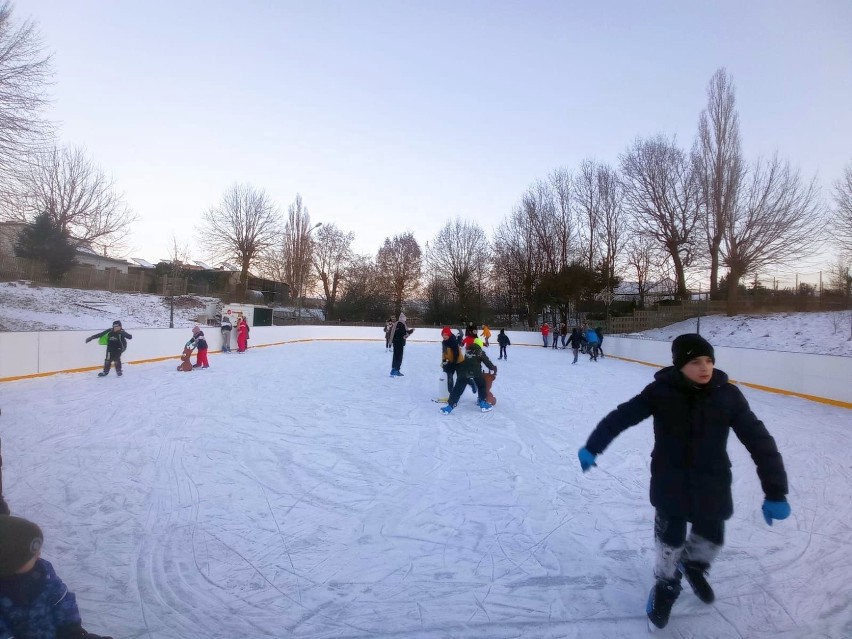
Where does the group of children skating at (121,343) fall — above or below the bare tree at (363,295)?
below

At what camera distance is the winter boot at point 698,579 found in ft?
7.89

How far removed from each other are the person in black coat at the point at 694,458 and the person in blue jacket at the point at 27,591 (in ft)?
8.01

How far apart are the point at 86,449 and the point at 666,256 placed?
1187 inches

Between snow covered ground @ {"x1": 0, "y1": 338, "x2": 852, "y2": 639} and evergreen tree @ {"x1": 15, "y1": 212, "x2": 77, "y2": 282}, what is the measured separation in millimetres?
20331

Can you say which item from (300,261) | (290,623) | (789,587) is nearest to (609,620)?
(789,587)

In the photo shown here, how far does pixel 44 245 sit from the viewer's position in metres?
23.3

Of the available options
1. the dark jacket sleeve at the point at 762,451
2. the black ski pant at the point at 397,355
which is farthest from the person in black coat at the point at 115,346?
the dark jacket sleeve at the point at 762,451

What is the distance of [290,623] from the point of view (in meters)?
2.34

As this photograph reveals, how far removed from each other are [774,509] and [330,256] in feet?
147

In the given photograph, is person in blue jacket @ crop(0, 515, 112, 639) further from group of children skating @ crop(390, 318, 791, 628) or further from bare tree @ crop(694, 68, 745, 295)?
bare tree @ crop(694, 68, 745, 295)

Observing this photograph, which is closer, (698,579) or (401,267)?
(698,579)

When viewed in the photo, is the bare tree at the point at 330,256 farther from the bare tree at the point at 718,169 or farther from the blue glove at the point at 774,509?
the blue glove at the point at 774,509

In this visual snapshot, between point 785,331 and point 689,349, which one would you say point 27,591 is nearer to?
point 689,349

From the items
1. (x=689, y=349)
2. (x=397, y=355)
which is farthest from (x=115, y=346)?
(x=689, y=349)
